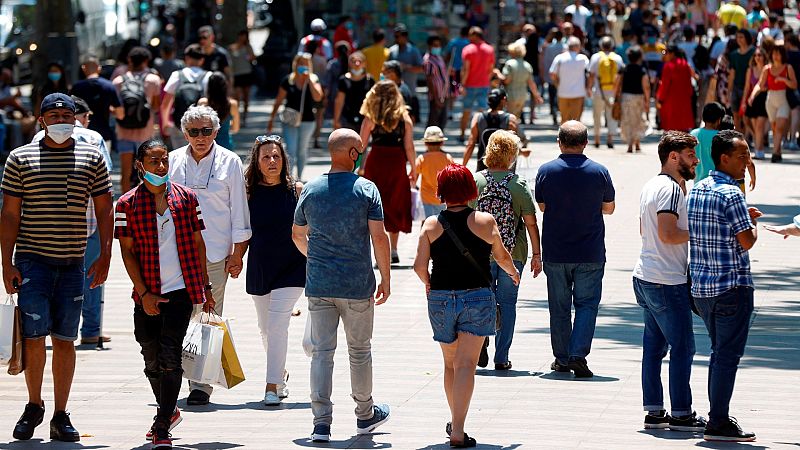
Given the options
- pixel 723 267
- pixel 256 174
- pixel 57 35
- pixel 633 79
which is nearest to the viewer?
pixel 723 267

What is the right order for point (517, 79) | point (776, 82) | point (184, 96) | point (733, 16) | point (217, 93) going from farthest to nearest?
1. point (733, 16)
2. point (517, 79)
3. point (776, 82)
4. point (184, 96)
5. point (217, 93)

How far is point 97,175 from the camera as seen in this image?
8.62 m

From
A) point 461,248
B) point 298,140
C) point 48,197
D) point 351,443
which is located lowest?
point 298,140

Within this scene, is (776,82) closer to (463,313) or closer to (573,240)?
(573,240)

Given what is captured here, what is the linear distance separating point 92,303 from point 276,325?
2300 mm

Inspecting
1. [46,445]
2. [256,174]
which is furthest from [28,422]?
[256,174]

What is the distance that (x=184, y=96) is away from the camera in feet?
53.9

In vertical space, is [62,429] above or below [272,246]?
below

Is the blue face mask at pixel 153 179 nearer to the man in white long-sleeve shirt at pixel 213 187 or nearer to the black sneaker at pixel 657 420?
the man in white long-sleeve shirt at pixel 213 187

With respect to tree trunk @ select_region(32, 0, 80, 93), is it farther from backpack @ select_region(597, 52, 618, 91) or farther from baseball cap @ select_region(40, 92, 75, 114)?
baseball cap @ select_region(40, 92, 75, 114)

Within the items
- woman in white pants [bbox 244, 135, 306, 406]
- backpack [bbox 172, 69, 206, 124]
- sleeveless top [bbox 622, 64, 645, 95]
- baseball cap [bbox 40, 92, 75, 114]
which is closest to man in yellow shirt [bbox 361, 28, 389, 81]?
sleeveless top [bbox 622, 64, 645, 95]

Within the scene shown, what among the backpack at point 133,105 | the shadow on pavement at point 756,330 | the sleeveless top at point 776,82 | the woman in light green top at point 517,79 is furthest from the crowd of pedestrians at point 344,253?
the woman in light green top at point 517,79

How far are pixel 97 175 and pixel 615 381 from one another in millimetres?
3516

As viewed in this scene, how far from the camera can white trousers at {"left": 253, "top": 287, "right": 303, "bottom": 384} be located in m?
9.34
